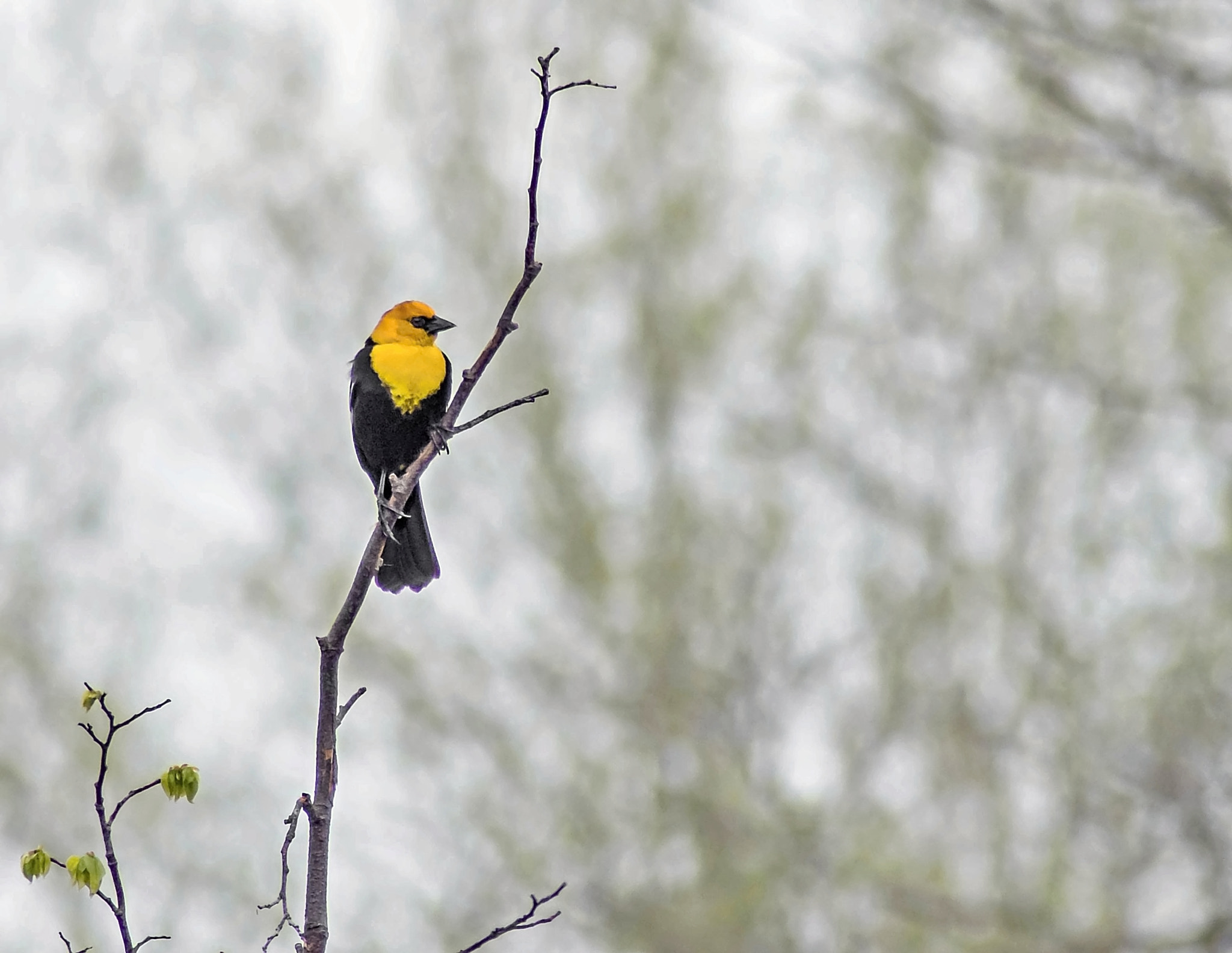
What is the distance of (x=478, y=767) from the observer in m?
7.61

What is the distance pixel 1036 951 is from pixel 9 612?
6.22m

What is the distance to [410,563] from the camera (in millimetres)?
3562

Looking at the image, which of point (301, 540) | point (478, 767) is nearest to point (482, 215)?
point (301, 540)

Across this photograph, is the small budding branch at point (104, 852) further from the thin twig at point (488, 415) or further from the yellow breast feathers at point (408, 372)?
the yellow breast feathers at point (408, 372)

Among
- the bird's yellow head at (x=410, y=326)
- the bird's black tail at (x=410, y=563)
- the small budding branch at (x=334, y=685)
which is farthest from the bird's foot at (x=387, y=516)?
the bird's yellow head at (x=410, y=326)

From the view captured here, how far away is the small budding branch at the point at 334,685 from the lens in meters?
1.75

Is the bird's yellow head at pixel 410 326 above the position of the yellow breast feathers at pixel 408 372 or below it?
above

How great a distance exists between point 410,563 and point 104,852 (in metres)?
1.68

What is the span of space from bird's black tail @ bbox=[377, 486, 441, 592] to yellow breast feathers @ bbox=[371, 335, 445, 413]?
2.12ft

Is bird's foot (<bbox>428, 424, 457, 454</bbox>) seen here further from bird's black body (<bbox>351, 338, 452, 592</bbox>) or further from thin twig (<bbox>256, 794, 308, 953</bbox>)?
bird's black body (<bbox>351, 338, 452, 592</bbox>)

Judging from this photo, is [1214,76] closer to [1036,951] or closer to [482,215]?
[1036,951]

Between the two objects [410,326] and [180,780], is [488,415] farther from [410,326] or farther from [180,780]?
[410,326]

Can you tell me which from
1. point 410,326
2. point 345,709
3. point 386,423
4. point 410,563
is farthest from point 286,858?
point 410,326

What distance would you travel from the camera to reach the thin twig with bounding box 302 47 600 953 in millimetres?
1751
